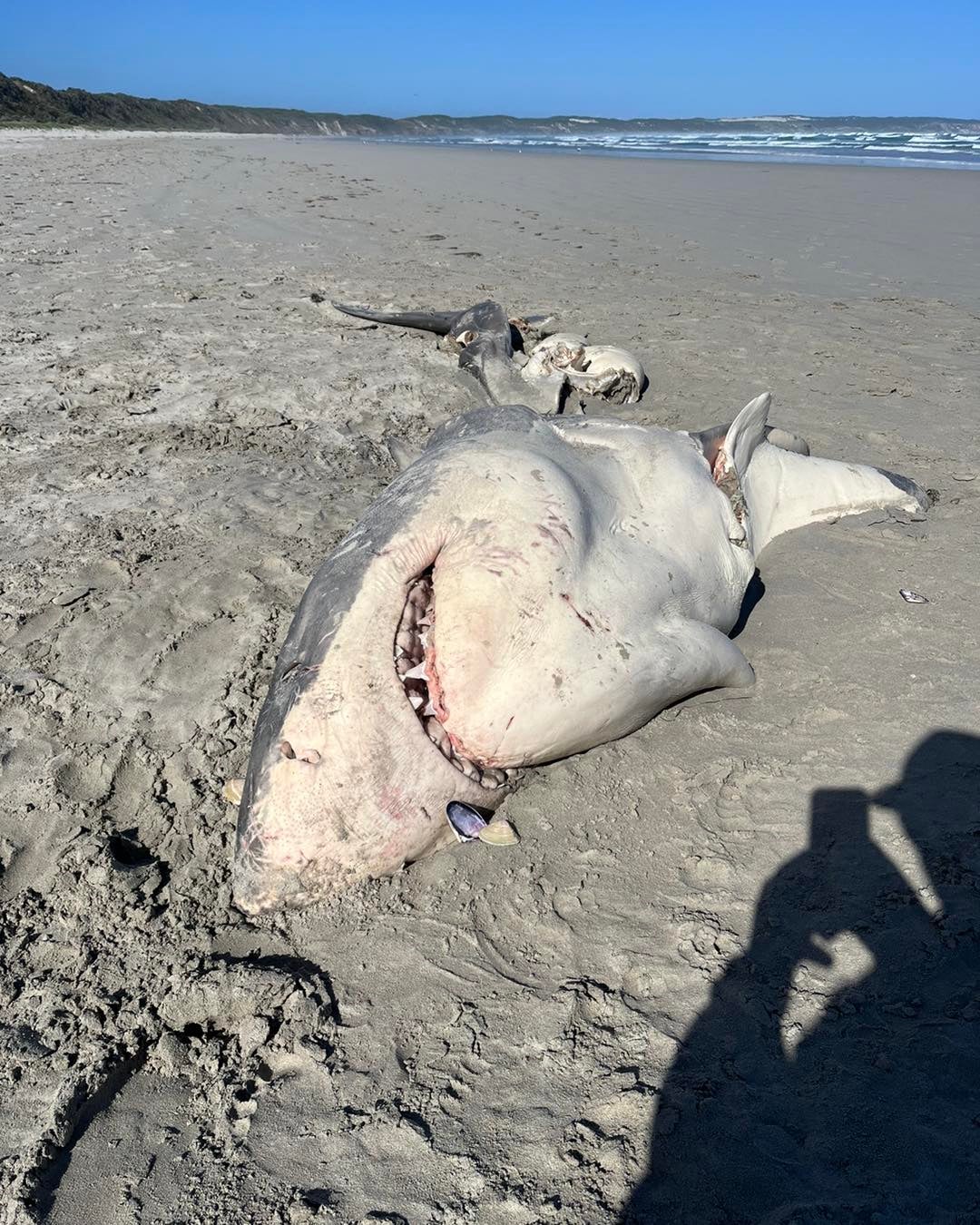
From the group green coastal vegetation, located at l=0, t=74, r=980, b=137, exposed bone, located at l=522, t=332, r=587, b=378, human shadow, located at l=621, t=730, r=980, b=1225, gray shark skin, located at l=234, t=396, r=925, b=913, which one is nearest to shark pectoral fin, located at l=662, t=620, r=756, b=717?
gray shark skin, located at l=234, t=396, r=925, b=913

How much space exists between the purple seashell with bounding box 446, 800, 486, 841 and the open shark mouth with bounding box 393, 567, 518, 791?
3.5 inches

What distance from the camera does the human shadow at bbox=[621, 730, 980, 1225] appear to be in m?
1.75

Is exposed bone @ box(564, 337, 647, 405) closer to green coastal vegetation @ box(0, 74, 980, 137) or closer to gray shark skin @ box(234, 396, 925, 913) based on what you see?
gray shark skin @ box(234, 396, 925, 913)

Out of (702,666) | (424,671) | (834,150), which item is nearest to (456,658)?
(424,671)

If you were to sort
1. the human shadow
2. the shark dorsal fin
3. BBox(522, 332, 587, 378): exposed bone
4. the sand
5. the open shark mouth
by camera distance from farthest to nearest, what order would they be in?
1. BBox(522, 332, 587, 378): exposed bone
2. the shark dorsal fin
3. the open shark mouth
4. the sand
5. the human shadow

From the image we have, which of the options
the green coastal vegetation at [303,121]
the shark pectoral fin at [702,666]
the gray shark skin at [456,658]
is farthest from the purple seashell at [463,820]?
the green coastal vegetation at [303,121]

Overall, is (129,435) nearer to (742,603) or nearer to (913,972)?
(742,603)

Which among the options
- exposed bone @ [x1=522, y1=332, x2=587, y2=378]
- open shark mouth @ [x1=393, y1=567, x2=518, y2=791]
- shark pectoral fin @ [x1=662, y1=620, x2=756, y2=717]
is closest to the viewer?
open shark mouth @ [x1=393, y1=567, x2=518, y2=791]

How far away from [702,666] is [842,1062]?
1361 millimetres

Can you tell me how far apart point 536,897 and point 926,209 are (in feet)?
45.8

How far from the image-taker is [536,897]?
2.56m

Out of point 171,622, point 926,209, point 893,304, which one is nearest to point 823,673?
point 171,622

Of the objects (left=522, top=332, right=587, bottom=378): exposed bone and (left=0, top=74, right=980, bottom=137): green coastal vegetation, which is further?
(left=0, top=74, right=980, bottom=137): green coastal vegetation

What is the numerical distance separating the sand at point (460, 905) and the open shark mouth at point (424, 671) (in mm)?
259
